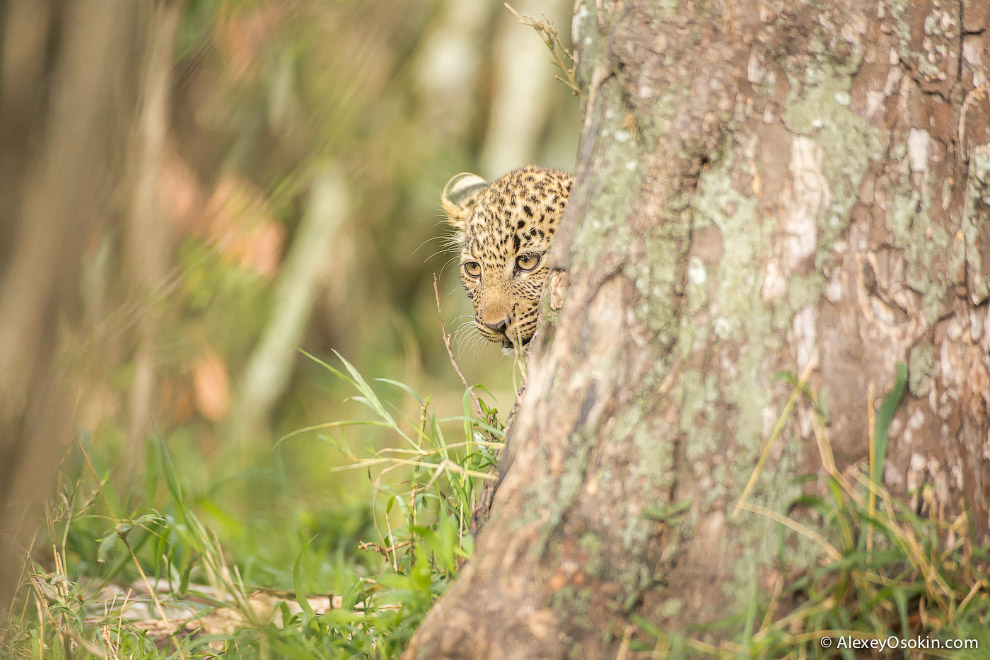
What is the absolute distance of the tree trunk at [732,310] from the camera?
1.96 metres

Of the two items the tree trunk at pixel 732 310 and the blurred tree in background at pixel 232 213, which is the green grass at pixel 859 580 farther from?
the blurred tree in background at pixel 232 213

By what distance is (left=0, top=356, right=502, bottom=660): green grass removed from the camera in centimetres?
226

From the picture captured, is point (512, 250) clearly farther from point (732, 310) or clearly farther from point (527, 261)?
point (732, 310)

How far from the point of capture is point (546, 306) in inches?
92.7

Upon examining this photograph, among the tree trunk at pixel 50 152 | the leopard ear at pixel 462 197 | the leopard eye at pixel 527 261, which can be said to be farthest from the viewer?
the leopard ear at pixel 462 197

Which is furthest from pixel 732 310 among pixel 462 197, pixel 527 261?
pixel 462 197

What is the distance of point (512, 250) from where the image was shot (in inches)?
164

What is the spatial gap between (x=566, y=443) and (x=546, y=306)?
43 centimetres

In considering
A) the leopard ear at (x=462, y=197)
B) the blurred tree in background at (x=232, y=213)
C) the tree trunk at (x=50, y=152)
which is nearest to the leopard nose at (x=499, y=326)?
the blurred tree in background at (x=232, y=213)

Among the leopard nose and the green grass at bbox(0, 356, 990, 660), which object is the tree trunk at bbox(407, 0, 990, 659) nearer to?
the green grass at bbox(0, 356, 990, 660)

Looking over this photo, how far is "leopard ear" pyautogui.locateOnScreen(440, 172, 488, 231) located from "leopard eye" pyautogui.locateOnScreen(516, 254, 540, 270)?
2.05ft

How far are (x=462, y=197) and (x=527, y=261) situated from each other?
1.10 metres

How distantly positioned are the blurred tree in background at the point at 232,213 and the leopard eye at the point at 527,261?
45cm

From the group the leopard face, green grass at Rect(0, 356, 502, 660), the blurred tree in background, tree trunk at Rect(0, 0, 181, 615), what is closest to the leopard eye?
the leopard face
